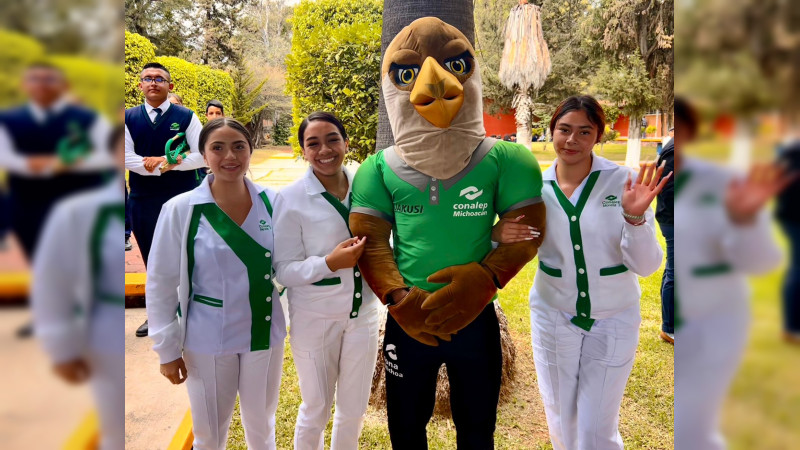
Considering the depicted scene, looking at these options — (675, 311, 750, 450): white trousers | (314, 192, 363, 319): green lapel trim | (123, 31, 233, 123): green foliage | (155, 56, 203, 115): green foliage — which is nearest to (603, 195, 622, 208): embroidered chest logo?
(314, 192, 363, 319): green lapel trim

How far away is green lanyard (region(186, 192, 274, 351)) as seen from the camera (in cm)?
227

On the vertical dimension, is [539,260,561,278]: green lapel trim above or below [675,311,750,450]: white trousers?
below

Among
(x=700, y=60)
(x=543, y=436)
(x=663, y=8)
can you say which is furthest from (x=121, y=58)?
(x=663, y=8)

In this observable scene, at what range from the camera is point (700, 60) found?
1.42 feet

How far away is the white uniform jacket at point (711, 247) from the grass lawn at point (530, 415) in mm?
3136

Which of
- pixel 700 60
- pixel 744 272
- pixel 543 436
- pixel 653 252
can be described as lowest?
pixel 543 436

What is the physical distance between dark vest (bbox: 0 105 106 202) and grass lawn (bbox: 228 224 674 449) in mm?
3178

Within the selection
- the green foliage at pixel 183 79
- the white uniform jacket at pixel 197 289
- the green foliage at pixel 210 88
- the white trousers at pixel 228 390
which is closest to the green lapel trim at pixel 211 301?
the white uniform jacket at pixel 197 289

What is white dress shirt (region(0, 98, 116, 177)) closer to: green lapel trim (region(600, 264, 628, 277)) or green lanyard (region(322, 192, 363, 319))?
green lanyard (region(322, 192, 363, 319))

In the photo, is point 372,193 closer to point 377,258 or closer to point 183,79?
point 377,258

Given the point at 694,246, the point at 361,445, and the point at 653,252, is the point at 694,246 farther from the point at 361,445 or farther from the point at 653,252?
the point at 361,445

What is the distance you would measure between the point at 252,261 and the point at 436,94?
105 centimetres

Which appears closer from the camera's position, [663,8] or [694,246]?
[694,246]

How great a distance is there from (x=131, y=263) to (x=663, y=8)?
18.1 metres
